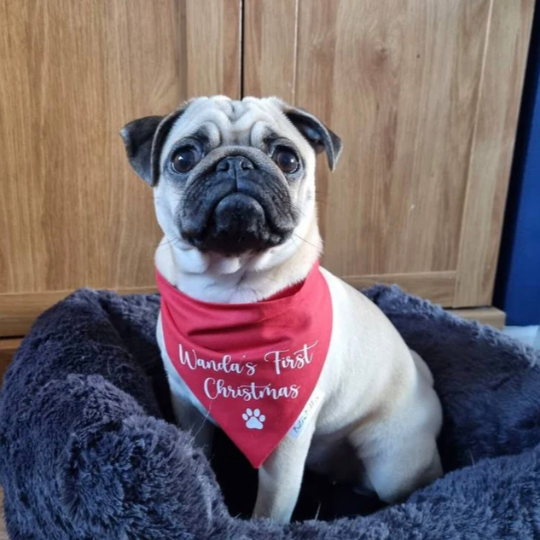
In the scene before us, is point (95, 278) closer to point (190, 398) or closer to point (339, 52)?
point (190, 398)

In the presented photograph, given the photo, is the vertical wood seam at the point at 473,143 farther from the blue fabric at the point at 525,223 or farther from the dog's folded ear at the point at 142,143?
the dog's folded ear at the point at 142,143

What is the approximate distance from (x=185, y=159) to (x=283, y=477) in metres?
0.64

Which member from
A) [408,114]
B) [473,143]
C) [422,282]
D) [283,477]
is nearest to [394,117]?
[408,114]

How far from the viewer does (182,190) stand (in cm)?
114

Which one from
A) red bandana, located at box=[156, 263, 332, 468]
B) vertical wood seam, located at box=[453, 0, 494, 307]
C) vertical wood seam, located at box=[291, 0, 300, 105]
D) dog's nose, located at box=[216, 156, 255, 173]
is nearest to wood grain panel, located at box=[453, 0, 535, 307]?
vertical wood seam, located at box=[453, 0, 494, 307]

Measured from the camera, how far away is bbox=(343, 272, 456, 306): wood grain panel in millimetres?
1917

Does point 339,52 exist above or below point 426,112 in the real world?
above

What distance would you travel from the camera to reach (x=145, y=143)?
1202mm

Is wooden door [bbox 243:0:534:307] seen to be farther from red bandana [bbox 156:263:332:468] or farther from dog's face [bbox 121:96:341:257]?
red bandana [bbox 156:263:332:468]

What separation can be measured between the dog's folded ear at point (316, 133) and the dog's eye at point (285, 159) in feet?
0.33

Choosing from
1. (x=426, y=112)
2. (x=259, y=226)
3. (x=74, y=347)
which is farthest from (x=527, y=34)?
(x=74, y=347)

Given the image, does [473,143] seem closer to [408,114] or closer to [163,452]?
[408,114]

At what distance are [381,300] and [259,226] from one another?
0.81 metres

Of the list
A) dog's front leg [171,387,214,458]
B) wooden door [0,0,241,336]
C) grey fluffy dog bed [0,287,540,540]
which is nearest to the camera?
grey fluffy dog bed [0,287,540,540]
